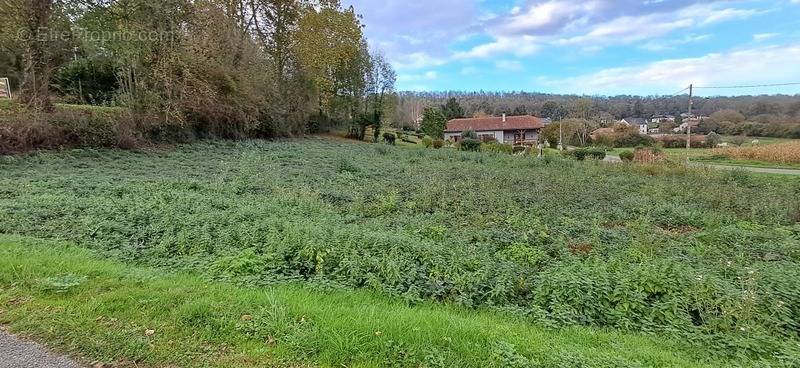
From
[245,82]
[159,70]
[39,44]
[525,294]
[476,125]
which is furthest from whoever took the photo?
[476,125]

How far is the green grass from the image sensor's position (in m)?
2.39

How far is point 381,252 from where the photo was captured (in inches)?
176

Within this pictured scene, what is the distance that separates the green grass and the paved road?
8 centimetres

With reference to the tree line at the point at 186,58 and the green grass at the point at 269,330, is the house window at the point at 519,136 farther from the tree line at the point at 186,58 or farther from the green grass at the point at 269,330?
the green grass at the point at 269,330

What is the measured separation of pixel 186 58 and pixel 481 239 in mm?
16901

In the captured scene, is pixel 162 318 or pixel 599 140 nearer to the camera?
pixel 162 318

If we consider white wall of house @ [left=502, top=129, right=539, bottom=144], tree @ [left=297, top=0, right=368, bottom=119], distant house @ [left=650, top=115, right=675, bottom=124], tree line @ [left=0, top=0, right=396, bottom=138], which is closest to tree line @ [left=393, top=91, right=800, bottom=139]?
distant house @ [left=650, top=115, right=675, bottom=124]

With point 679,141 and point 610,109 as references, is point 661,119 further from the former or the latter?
point 610,109

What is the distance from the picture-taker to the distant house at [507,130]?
55312mm

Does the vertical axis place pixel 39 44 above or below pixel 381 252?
above

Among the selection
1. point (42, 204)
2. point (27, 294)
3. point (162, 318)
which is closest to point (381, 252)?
point (162, 318)

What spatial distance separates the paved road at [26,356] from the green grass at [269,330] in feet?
0.25

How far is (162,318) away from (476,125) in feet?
187

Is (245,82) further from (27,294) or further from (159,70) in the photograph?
(27,294)
